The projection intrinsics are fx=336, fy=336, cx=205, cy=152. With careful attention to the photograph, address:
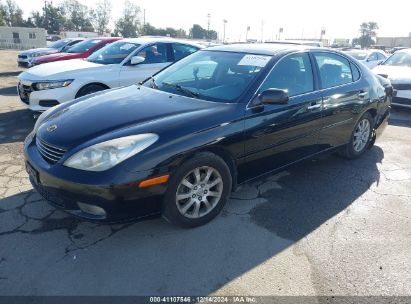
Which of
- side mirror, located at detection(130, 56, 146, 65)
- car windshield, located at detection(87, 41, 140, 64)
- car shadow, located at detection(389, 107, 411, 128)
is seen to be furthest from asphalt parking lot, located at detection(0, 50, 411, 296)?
car shadow, located at detection(389, 107, 411, 128)

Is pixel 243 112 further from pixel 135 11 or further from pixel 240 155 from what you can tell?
pixel 135 11

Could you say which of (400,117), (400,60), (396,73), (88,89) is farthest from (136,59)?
(400,60)

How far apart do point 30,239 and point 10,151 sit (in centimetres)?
243

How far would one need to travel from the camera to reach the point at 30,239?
2879mm

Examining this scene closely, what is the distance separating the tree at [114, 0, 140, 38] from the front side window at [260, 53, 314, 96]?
252 ft

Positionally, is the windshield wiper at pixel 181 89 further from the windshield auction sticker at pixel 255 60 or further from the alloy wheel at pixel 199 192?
the alloy wheel at pixel 199 192

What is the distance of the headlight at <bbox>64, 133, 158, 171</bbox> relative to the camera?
8.46 feet

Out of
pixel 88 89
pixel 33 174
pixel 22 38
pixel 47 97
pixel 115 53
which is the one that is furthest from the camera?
pixel 22 38

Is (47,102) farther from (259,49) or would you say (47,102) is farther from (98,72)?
(259,49)

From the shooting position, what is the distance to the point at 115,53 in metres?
7.11

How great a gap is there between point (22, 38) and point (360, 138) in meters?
43.6

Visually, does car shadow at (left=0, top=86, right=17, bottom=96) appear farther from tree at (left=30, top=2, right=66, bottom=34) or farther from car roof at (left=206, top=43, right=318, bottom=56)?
tree at (left=30, top=2, right=66, bottom=34)

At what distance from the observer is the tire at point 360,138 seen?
4758 mm

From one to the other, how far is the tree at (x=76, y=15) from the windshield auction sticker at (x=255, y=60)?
8457cm
